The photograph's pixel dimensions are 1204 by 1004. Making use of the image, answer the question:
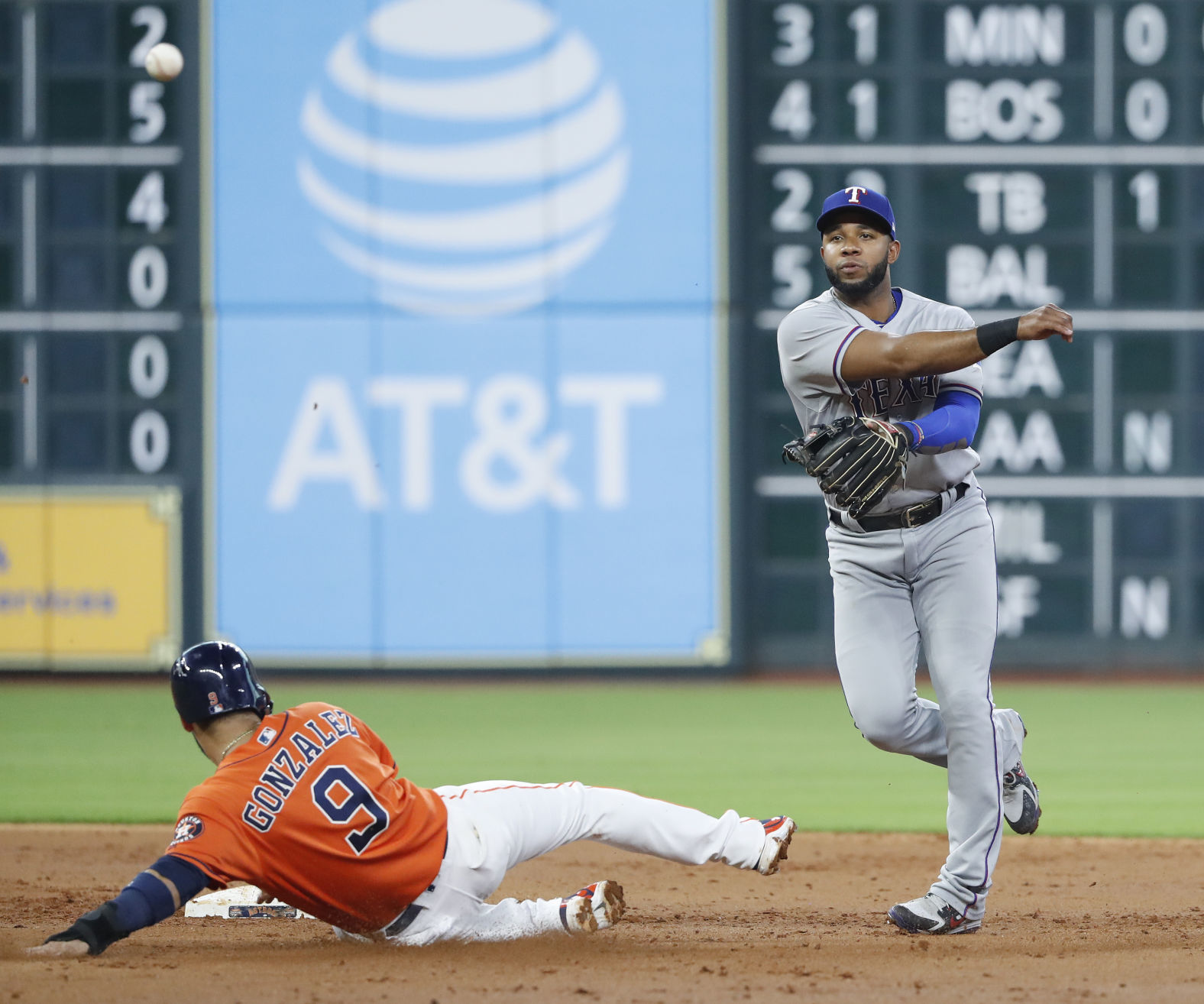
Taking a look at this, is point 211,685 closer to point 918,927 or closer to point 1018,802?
point 918,927

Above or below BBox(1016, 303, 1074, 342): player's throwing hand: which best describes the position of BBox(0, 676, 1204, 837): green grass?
below

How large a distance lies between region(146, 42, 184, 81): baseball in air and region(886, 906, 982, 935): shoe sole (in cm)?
792

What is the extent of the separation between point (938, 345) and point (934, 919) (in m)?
1.34

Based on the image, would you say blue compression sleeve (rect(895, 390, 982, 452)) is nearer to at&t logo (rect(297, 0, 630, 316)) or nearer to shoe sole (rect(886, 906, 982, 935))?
shoe sole (rect(886, 906, 982, 935))

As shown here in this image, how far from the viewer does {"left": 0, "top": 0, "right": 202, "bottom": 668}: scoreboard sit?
10617mm

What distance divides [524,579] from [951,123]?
4.10 meters

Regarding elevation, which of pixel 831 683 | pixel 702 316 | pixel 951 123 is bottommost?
pixel 831 683

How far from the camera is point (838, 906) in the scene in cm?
430

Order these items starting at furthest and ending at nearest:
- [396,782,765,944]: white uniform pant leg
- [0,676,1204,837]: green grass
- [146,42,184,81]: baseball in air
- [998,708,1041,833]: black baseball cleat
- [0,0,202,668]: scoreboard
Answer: [0,0,202,668]: scoreboard < [146,42,184,81]: baseball in air < [0,676,1204,837]: green grass < [998,708,1041,833]: black baseball cleat < [396,782,765,944]: white uniform pant leg

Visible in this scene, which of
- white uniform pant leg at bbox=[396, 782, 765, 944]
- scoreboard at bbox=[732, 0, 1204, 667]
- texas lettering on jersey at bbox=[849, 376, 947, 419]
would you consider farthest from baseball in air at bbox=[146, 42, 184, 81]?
white uniform pant leg at bbox=[396, 782, 765, 944]

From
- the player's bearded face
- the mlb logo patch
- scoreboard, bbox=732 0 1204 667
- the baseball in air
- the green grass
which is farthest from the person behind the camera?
scoreboard, bbox=732 0 1204 667

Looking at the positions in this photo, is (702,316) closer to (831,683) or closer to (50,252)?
(831,683)

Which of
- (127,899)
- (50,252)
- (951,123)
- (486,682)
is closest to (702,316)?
(951,123)

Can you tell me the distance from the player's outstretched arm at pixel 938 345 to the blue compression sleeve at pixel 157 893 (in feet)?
6.04
